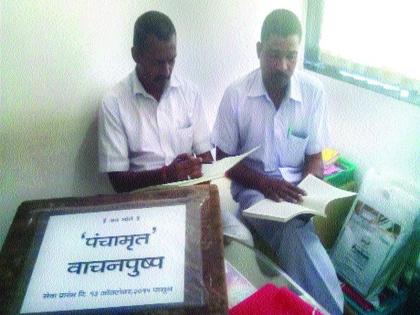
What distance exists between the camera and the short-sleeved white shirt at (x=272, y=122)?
1.50m

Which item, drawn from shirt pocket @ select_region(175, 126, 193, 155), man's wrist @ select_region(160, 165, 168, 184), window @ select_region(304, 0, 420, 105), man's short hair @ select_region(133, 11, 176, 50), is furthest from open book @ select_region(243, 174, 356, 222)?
man's short hair @ select_region(133, 11, 176, 50)

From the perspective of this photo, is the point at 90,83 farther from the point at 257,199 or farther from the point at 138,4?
the point at 257,199

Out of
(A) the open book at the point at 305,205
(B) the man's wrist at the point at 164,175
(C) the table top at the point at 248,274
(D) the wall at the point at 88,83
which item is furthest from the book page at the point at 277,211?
(D) the wall at the point at 88,83

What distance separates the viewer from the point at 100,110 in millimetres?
1400

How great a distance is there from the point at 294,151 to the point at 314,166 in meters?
0.10

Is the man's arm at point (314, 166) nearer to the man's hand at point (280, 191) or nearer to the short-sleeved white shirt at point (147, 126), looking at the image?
the man's hand at point (280, 191)

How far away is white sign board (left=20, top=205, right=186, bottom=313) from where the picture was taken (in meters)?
0.56

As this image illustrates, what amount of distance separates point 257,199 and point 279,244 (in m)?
0.19

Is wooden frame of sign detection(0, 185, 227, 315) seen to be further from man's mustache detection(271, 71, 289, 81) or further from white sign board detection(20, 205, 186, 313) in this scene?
man's mustache detection(271, 71, 289, 81)

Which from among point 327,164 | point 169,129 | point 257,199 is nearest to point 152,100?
point 169,129

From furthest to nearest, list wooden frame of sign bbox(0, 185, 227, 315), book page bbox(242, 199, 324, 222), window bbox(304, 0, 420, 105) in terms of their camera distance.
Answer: window bbox(304, 0, 420, 105) < book page bbox(242, 199, 324, 222) < wooden frame of sign bbox(0, 185, 227, 315)

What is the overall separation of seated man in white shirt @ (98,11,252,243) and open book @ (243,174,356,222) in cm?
15

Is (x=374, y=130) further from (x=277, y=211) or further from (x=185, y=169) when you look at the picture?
(x=185, y=169)

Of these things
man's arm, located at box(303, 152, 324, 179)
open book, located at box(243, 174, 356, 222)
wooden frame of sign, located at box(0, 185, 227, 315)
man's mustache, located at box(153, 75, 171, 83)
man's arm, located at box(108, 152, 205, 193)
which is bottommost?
man's arm, located at box(303, 152, 324, 179)
